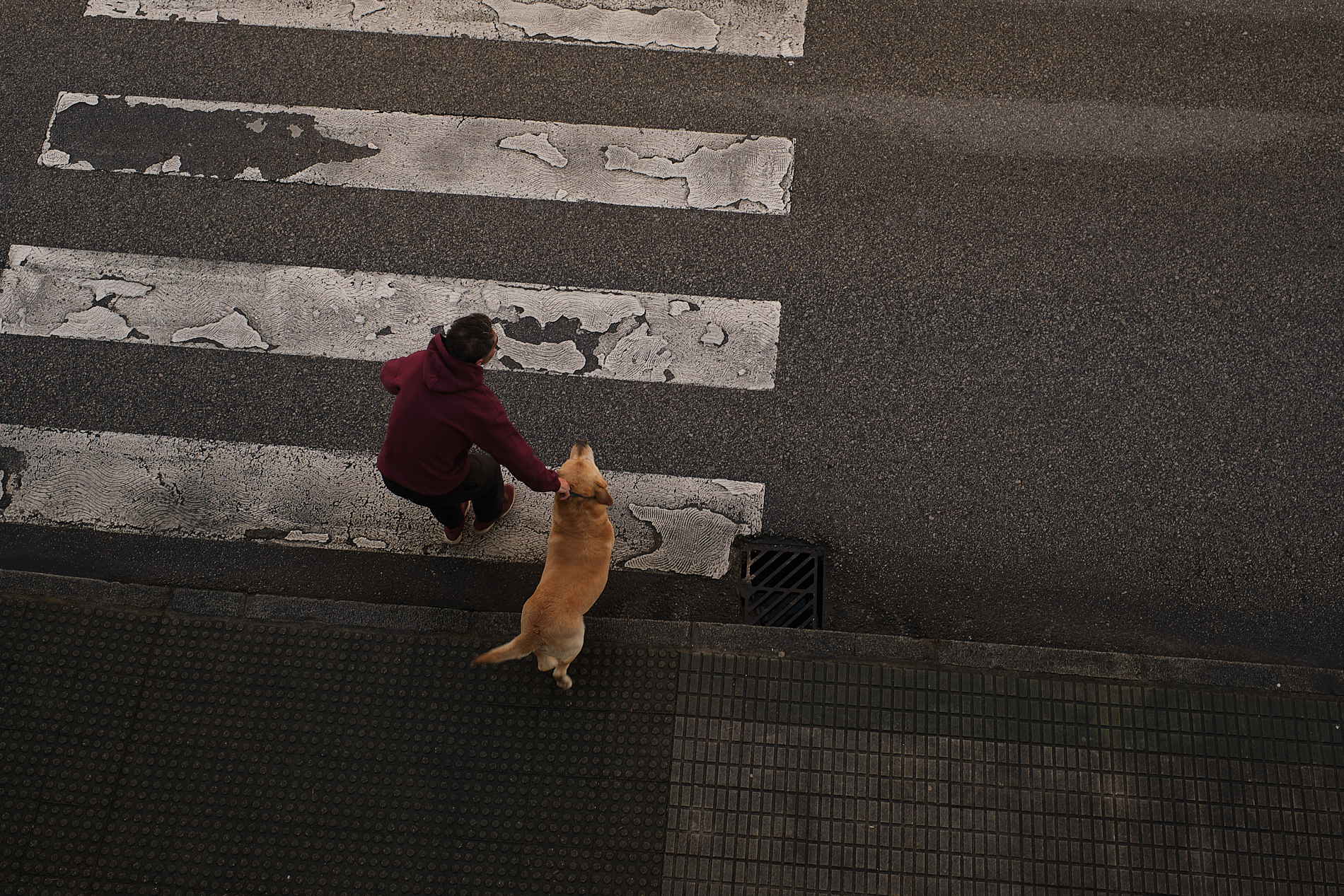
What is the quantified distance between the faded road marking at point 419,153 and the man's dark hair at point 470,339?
2.26 meters

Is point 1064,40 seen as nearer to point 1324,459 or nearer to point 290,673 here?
point 1324,459

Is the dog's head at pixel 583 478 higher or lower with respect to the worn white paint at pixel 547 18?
lower

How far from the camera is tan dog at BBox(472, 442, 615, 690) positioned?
154 inches

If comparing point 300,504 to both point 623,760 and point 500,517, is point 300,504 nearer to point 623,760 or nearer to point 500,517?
point 500,517

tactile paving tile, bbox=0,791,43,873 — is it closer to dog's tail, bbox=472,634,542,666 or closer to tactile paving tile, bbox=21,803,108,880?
tactile paving tile, bbox=21,803,108,880

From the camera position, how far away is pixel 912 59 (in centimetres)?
581

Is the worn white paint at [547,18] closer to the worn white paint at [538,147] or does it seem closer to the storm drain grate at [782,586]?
the worn white paint at [538,147]

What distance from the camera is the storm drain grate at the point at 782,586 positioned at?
15.7ft

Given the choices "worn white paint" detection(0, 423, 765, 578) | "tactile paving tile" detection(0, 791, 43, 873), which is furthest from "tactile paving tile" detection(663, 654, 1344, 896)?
"tactile paving tile" detection(0, 791, 43, 873)

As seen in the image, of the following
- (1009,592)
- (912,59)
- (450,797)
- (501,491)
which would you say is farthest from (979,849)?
(912,59)

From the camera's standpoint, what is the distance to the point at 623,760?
14.4 ft

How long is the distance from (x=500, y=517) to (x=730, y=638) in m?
1.42

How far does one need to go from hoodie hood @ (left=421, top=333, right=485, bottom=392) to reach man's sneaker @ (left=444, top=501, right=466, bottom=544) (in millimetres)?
1155

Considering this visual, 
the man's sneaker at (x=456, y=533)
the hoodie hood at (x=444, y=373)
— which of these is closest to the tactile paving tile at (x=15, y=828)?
the man's sneaker at (x=456, y=533)
